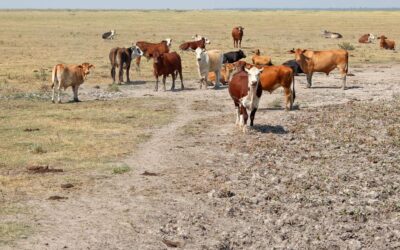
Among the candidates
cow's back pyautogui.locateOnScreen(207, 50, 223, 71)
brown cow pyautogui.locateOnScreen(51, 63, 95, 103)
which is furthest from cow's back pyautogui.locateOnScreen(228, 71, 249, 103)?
cow's back pyautogui.locateOnScreen(207, 50, 223, 71)

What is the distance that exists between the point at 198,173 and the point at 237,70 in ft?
23.1

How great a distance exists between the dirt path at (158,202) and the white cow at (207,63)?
6066 mm

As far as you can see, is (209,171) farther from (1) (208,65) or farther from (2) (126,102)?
(1) (208,65)

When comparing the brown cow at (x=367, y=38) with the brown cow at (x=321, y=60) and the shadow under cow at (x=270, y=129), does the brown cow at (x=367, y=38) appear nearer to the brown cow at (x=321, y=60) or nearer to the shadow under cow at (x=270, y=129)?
the brown cow at (x=321, y=60)

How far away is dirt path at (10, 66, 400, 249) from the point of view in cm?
794

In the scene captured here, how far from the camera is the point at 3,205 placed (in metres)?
8.98

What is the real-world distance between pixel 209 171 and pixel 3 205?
3.56 meters

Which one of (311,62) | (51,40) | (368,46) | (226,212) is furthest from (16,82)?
(368,46)

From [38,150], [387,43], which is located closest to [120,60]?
[38,150]

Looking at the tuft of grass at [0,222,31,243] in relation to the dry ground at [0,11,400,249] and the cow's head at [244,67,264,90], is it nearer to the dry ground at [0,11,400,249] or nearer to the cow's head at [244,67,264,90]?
the dry ground at [0,11,400,249]

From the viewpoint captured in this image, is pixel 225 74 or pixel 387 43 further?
pixel 387 43

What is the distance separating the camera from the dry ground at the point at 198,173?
325 inches

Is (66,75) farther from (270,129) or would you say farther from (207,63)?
(270,129)

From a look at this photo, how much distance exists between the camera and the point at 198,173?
1094 centimetres
